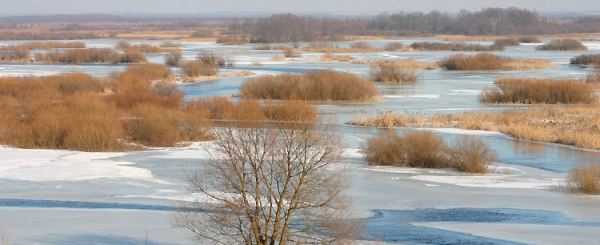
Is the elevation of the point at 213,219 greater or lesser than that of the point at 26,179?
greater

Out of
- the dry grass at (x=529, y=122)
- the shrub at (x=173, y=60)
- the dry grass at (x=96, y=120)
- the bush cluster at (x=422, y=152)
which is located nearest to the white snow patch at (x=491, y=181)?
the bush cluster at (x=422, y=152)

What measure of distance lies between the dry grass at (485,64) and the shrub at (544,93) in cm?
1652

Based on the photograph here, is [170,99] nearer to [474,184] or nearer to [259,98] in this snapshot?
[259,98]

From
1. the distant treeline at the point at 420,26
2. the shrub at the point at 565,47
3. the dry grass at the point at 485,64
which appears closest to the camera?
the dry grass at the point at 485,64

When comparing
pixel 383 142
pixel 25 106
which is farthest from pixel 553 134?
pixel 25 106

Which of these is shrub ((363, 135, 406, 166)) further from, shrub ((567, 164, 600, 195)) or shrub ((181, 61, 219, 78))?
shrub ((181, 61, 219, 78))

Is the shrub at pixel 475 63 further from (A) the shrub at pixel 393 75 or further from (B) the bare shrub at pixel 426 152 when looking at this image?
(B) the bare shrub at pixel 426 152

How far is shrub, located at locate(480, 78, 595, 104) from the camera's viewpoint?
1253 inches

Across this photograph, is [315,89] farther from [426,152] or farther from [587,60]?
[587,60]

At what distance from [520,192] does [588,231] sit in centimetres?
329

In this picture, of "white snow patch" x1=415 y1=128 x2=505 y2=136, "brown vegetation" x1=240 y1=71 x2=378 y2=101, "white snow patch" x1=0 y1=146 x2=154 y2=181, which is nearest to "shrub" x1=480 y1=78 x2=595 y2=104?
"brown vegetation" x1=240 y1=71 x2=378 y2=101

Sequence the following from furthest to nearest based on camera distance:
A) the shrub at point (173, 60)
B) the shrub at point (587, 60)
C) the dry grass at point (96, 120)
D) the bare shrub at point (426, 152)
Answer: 1. the shrub at point (173, 60)
2. the shrub at point (587, 60)
3. the dry grass at point (96, 120)
4. the bare shrub at point (426, 152)

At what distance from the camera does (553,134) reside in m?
22.3

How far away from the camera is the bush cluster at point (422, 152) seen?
17641 millimetres
